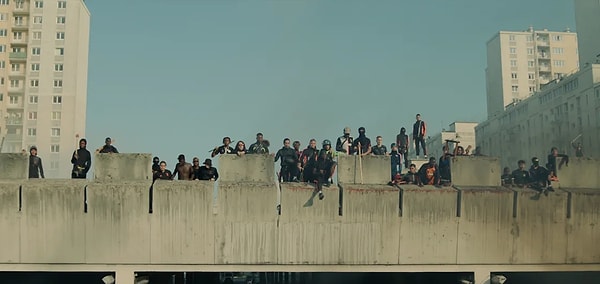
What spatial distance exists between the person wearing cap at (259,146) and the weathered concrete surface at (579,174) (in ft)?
27.4

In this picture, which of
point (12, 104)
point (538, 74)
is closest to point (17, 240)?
point (12, 104)

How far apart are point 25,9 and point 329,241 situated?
10253cm

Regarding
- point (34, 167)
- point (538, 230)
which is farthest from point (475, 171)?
point (34, 167)

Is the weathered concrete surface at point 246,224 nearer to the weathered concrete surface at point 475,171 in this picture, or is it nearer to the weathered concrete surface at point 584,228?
the weathered concrete surface at point 475,171

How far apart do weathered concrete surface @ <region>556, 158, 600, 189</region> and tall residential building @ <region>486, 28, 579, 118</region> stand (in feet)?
410

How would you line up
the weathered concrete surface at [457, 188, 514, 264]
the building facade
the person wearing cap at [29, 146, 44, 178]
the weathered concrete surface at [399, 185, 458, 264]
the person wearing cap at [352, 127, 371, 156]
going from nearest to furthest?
the weathered concrete surface at [399, 185, 458, 264], the weathered concrete surface at [457, 188, 514, 264], the person wearing cap at [29, 146, 44, 178], the person wearing cap at [352, 127, 371, 156], the building facade

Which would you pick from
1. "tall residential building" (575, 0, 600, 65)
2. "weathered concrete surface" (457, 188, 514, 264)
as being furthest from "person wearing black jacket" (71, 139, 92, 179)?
"tall residential building" (575, 0, 600, 65)

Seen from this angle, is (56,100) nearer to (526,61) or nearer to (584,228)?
(526,61)

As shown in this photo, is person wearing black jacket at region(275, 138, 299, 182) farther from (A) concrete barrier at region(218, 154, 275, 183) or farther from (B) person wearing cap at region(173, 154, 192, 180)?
(B) person wearing cap at region(173, 154, 192, 180)

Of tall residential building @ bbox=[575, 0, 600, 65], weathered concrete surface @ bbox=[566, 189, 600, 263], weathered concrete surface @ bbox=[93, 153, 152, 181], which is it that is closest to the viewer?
weathered concrete surface @ bbox=[93, 153, 152, 181]

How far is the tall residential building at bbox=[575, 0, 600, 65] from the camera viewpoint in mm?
96625

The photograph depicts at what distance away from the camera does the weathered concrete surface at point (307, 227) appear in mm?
17375

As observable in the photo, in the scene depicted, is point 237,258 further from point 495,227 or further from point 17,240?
point 495,227

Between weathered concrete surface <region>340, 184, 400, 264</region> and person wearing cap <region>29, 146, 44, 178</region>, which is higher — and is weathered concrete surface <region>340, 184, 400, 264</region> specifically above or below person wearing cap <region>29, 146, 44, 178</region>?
below
